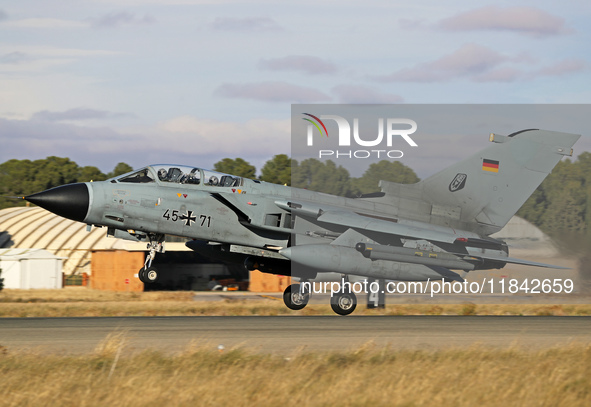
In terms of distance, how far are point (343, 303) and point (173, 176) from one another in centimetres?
659

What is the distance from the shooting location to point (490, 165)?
21.2 meters

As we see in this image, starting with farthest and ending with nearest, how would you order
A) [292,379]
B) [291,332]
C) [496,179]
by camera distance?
[496,179], [291,332], [292,379]

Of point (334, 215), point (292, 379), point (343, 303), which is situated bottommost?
point (343, 303)

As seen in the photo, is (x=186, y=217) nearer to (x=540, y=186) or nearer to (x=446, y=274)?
(x=446, y=274)

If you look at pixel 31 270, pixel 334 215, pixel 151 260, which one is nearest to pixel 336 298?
pixel 334 215

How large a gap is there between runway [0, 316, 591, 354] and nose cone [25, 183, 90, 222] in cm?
333

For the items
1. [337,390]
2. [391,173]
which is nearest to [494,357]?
[337,390]

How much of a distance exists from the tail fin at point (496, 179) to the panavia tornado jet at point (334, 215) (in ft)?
0.10

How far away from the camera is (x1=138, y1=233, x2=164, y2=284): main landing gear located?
1755 cm

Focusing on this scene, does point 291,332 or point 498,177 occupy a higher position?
point 498,177

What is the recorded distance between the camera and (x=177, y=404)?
997 cm

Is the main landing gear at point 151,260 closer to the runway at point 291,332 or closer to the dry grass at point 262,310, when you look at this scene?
the runway at point 291,332

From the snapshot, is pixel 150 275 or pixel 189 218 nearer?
pixel 150 275

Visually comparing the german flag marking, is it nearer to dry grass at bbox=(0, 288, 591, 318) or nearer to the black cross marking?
the black cross marking
